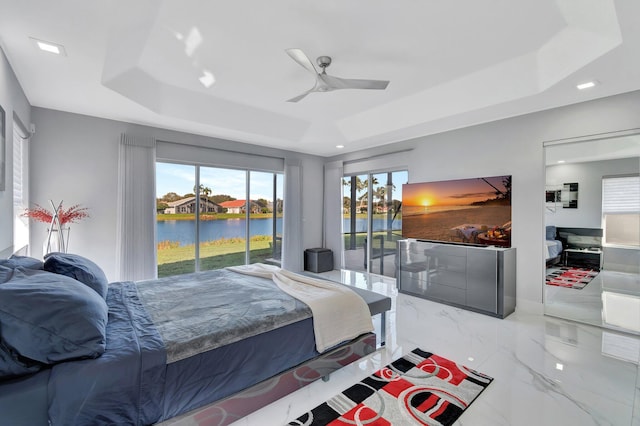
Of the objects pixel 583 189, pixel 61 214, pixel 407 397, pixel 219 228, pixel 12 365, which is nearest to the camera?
pixel 12 365

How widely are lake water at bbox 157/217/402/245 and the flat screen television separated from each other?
63 centimetres

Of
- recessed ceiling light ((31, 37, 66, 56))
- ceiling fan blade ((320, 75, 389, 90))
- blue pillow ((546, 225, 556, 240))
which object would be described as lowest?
blue pillow ((546, 225, 556, 240))

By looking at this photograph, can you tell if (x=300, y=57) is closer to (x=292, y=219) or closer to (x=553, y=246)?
(x=292, y=219)

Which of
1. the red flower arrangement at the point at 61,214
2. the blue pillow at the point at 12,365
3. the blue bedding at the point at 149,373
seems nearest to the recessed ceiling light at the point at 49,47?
the red flower arrangement at the point at 61,214

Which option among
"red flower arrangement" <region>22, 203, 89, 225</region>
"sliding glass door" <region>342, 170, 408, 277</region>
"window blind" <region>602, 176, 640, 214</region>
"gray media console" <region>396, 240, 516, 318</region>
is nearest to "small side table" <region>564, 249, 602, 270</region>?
"window blind" <region>602, 176, 640, 214</region>

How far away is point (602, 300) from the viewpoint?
397 cm

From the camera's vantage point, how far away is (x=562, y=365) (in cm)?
252

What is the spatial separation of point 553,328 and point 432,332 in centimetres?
140

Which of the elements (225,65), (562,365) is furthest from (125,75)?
(562,365)

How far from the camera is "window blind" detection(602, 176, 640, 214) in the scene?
11.8 ft

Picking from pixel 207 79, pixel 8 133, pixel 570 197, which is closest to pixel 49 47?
pixel 8 133

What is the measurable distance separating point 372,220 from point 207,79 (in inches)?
154

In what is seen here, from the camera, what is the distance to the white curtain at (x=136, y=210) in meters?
4.15

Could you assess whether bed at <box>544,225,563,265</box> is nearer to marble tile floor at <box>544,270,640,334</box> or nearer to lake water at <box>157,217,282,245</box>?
marble tile floor at <box>544,270,640,334</box>
